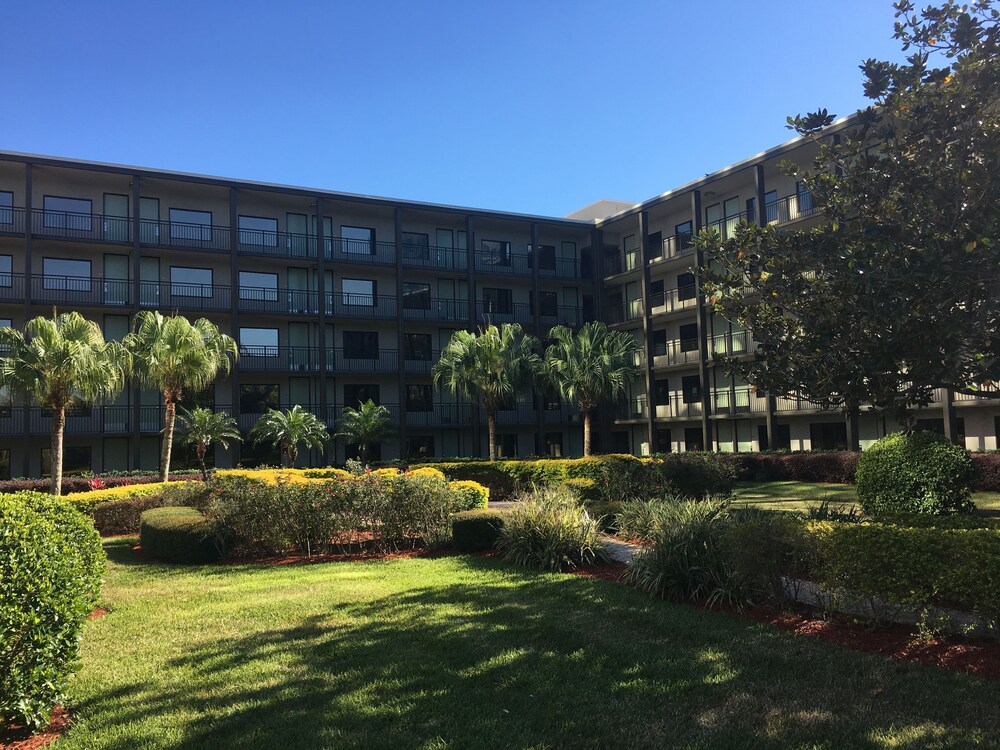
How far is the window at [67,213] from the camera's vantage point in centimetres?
2839

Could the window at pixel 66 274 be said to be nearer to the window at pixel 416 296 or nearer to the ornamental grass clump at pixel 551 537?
the window at pixel 416 296

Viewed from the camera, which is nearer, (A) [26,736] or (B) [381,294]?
(A) [26,736]

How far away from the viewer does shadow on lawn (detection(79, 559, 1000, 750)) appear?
172 inches

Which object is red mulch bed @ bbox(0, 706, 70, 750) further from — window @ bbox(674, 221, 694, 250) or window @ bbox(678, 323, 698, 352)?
window @ bbox(674, 221, 694, 250)

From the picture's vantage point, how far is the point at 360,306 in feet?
113

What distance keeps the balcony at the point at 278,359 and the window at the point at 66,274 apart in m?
6.96

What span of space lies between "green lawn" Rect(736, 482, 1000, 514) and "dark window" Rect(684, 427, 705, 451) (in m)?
8.56


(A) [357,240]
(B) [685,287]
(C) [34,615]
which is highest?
(A) [357,240]

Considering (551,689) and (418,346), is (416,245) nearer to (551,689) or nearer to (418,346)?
(418,346)

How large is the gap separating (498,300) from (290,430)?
15494 mm

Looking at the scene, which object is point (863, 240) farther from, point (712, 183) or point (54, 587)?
point (712, 183)

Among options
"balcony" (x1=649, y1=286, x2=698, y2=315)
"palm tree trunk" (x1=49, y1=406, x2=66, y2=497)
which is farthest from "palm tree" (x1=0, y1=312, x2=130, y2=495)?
"balcony" (x1=649, y1=286, x2=698, y2=315)

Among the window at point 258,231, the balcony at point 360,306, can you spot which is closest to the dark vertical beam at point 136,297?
the window at point 258,231

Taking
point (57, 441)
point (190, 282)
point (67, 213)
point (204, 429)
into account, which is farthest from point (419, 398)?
point (57, 441)
